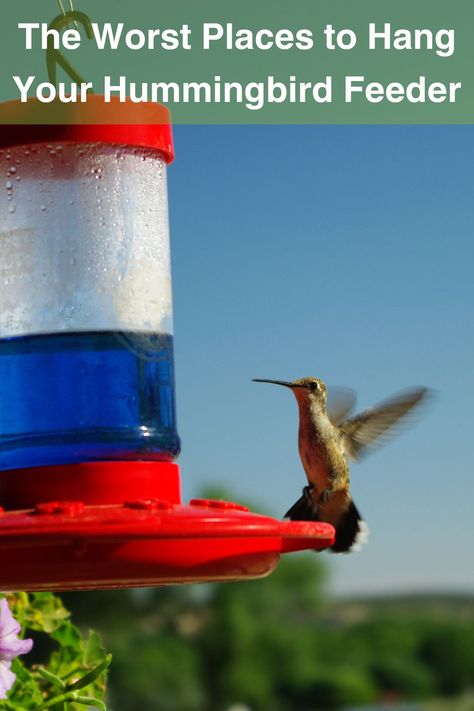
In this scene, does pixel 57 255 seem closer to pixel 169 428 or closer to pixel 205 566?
pixel 169 428

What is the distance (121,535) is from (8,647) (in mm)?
494

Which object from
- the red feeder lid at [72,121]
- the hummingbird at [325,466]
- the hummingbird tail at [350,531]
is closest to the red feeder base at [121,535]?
the red feeder lid at [72,121]

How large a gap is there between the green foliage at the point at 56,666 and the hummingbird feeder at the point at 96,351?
1.03 ft

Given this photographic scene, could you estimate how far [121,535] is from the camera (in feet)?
8.23

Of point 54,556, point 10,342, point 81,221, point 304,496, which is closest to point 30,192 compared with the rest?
point 81,221

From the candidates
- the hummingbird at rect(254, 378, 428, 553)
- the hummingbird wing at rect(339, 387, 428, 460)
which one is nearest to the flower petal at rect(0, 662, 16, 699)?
the hummingbird at rect(254, 378, 428, 553)

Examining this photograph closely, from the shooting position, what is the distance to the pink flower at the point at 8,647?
9.26ft

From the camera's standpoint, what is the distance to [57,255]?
3.06 metres

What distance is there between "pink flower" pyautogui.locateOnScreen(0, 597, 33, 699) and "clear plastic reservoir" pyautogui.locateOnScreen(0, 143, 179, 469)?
0.33 m

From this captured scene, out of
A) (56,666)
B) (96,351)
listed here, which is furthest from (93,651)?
(96,351)

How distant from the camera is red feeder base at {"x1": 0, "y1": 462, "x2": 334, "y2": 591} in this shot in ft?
8.30

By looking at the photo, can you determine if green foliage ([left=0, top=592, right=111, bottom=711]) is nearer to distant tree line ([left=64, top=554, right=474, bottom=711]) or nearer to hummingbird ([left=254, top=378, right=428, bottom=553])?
hummingbird ([left=254, top=378, right=428, bottom=553])

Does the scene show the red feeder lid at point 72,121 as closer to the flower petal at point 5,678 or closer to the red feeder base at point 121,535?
the red feeder base at point 121,535

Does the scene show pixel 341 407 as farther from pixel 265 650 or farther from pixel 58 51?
pixel 265 650
